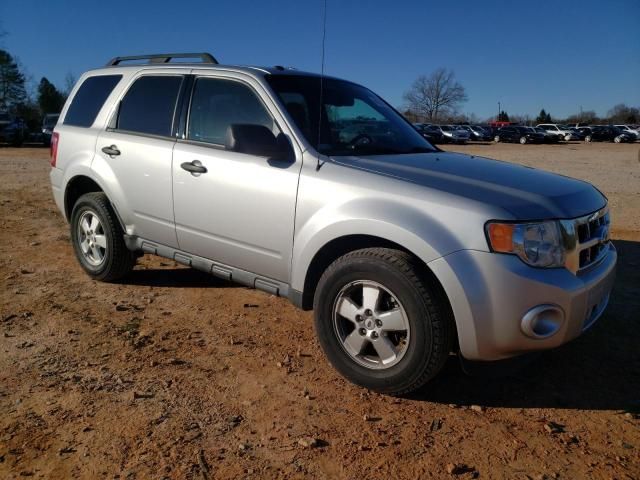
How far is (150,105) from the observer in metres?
4.33

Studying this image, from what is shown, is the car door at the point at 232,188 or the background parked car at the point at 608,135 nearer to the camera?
the car door at the point at 232,188

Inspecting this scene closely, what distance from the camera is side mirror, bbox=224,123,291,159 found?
3.27m

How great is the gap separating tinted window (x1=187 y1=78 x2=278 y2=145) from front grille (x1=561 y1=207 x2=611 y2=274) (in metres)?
1.98

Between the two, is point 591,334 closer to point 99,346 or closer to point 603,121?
point 99,346

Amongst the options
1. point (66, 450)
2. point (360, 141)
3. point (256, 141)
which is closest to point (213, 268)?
point (256, 141)

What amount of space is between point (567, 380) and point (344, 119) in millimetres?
2338

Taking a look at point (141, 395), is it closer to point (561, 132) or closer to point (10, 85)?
point (561, 132)

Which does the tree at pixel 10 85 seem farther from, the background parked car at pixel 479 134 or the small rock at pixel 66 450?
the small rock at pixel 66 450

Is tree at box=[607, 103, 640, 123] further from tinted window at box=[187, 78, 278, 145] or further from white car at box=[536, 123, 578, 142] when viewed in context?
tinted window at box=[187, 78, 278, 145]

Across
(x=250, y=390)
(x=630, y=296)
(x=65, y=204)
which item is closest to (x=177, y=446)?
(x=250, y=390)

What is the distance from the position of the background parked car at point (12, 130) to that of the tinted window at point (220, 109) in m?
26.6

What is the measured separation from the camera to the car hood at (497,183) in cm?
272

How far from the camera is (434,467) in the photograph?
2412mm

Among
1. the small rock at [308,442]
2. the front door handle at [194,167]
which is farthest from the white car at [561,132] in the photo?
the small rock at [308,442]
